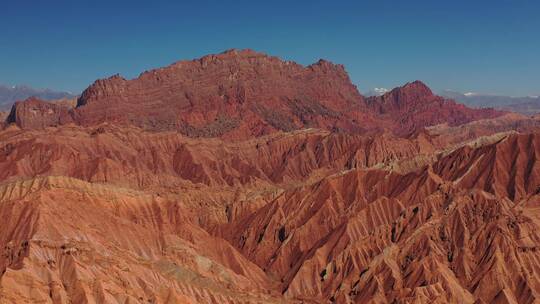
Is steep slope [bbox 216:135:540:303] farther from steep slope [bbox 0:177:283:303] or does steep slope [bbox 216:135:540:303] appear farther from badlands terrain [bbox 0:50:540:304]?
steep slope [bbox 0:177:283:303]

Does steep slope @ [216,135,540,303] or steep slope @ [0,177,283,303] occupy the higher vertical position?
steep slope @ [0,177,283,303]

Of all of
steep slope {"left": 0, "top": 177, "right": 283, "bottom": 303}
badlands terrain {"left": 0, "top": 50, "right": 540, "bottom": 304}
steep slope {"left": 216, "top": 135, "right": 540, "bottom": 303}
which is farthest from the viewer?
steep slope {"left": 216, "top": 135, "right": 540, "bottom": 303}

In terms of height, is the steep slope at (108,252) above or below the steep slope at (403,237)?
above

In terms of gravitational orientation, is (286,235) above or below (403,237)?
below

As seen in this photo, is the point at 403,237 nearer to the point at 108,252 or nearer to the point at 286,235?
the point at 286,235

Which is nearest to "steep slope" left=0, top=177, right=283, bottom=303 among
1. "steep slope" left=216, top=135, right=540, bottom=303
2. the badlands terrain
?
the badlands terrain

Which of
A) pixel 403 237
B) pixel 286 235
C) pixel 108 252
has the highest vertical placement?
pixel 108 252

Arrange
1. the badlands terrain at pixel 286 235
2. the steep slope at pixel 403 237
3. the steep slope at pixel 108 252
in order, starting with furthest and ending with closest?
the steep slope at pixel 403 237
the badlands terrain at pixel 286 235
the steep slope at pixel 108 252

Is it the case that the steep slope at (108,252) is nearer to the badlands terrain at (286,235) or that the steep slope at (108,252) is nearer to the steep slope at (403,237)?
the badlands terrain at (286,235)

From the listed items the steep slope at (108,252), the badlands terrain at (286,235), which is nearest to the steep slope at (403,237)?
the badlands terrain at (286,235)

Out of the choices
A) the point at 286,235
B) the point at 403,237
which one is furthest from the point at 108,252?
the point at 286,235

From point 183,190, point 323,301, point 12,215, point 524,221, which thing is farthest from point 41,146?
point 524,221

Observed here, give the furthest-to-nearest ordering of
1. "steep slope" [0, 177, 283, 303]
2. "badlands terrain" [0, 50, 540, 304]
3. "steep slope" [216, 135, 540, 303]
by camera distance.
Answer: "steep slope" [216, 135, 540, 303], "badlands terrain" [0, 50, 540, 304], "steep slope" [0, 177, 283, 303]
